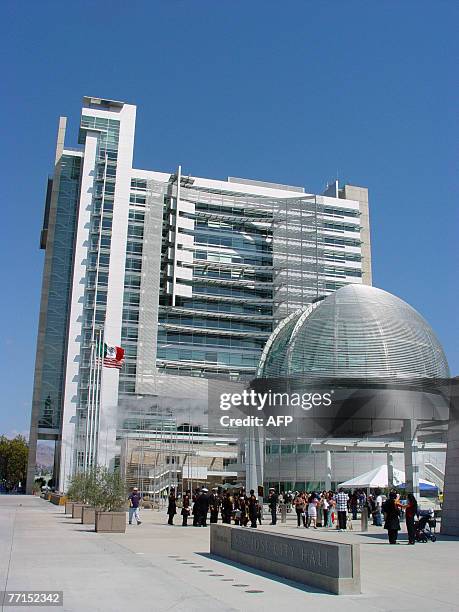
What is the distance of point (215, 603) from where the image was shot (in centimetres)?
952

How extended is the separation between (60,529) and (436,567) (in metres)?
14.2

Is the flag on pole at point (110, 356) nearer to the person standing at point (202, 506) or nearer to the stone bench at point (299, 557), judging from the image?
the person standing at point (202, 506)

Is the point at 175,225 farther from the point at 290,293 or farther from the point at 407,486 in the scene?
the point at 407,486

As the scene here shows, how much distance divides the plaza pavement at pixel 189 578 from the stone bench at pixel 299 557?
10.7 inches

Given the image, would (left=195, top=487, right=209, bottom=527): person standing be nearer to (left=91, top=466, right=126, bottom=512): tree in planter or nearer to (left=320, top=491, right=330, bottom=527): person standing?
(left=91, top=466, right=126, bottom=512): tree in planter

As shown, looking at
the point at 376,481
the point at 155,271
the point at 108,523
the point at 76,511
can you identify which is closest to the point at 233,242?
the point at 155,271

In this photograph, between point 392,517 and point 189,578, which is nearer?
point 189,578

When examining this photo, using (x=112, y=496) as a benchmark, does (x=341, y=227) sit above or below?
above

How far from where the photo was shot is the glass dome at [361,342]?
4150cm

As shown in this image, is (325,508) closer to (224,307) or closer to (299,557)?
(299,557)

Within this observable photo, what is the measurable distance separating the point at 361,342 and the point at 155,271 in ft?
189

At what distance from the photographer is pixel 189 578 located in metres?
12.1

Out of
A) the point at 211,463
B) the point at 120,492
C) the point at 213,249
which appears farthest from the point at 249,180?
the point at 120,492

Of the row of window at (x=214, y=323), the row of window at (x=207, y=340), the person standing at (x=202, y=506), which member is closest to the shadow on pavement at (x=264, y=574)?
the person standing at (x=202, y=506)
